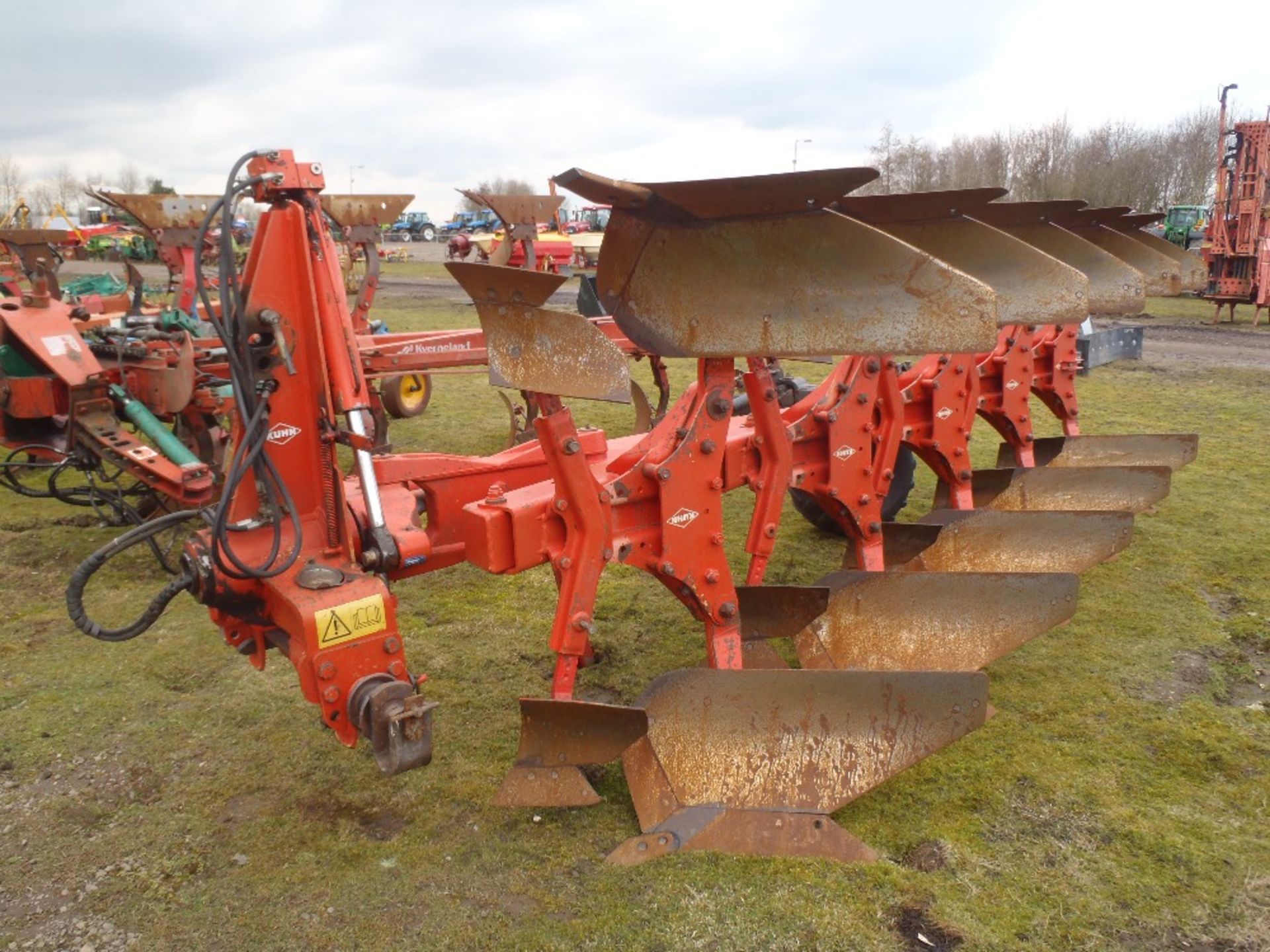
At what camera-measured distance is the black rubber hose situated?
2479mm

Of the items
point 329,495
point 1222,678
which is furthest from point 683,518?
point 1222,678

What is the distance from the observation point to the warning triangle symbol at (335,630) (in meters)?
2.43

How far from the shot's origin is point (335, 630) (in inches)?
96.3

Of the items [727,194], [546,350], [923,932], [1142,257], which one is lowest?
[923,932]

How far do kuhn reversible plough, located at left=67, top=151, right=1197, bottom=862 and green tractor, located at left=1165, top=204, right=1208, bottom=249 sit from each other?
21040 millimetres

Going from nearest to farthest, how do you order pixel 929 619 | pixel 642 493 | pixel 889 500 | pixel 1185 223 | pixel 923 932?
pixel 923 932
pixel 642 493
pixel 929 619
pixel 889 500
pixel 1185 223

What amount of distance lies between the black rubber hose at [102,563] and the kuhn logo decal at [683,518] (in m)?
1.41

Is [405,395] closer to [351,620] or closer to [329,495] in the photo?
[329,495]

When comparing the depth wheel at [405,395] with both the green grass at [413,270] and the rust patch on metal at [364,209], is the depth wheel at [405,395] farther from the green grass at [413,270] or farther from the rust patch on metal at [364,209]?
the green grass at [413,270]

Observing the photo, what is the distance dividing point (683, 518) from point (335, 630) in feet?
3.69

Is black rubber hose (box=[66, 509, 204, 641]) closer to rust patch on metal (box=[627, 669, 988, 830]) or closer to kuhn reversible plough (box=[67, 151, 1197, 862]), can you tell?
kuhn reversible plough (box=[67, 151, 1197, 862])

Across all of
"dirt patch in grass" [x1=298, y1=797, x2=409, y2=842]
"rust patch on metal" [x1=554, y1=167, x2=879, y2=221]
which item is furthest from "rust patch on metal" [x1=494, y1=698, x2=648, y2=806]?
"rust patch on metal" [x1=554, y1=167, x2=879, y2=221]

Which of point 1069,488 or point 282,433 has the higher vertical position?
point 282,433

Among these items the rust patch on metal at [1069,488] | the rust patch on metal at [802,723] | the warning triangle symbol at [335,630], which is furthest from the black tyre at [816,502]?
the warning triangle symbol at [335,630]
